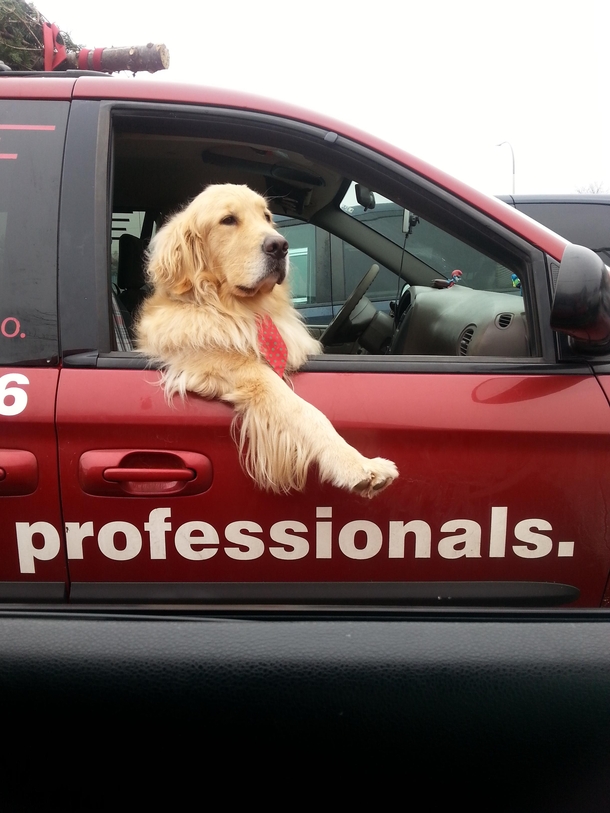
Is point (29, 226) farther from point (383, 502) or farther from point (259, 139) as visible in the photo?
point (383, 502)

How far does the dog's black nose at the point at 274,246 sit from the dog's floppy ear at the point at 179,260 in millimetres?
222

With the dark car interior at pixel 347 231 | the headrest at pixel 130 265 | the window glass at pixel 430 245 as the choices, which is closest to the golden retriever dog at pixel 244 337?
the dark car interior at pixel 347 231

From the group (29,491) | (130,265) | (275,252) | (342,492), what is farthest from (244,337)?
(130,265)

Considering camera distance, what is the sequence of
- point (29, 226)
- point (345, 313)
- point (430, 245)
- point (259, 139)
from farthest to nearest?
point (430, 245)
point (345, 313)
point (259, 139)
point (29, 226)

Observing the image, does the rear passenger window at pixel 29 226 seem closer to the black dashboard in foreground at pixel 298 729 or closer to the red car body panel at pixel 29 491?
A: the red car body panel at pixel 29 491

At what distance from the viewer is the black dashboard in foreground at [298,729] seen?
4.11 feet

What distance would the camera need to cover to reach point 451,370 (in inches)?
69.8

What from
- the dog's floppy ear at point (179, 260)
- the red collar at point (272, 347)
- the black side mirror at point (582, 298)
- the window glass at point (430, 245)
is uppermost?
the window glass at point (430, 245)

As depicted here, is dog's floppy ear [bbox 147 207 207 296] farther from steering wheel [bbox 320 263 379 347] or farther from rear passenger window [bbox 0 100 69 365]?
steering wheel [bbox 320 263 379 347]

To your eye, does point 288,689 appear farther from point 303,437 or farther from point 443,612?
point 303,437

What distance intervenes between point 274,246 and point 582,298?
1.03 m

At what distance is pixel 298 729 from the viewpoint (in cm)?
126

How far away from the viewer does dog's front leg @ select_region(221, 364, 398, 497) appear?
1.64 meters

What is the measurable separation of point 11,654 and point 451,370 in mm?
1269
